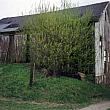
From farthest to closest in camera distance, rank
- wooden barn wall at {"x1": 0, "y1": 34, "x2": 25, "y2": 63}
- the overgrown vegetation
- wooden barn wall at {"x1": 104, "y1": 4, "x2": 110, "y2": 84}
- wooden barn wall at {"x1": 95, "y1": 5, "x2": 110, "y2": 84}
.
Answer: wooden barn wall at {"x1": 0, "y1": 34, "x2": 25, "y2": 63}
wooden barn wall at {"x1": 104, "y1": 4, "x2": 110, "y2": 84}
wooden barn wall at {"x1": 95, "y1": 5, "x2": 110, "y2": 84}
the overgrown vegetation

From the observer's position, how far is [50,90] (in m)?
20.8

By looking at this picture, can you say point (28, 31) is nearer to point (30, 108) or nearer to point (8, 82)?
point (8, 82)

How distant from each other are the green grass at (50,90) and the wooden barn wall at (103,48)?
3.14 m

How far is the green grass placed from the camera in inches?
779

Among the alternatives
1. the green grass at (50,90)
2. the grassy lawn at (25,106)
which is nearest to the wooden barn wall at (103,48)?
the green grass at (50,90)

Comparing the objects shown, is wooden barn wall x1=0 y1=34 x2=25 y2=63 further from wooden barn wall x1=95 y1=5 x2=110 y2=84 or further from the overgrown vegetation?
wooden barn wall x1=95 y1=5 x2=110 y2=84

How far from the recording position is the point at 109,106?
18.8 metres

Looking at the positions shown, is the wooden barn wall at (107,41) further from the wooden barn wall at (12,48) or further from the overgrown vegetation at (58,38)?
the wooden barn wall at (12,48)

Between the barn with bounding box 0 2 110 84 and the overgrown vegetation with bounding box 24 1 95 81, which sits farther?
the barn with bounding box 0 2 110 84

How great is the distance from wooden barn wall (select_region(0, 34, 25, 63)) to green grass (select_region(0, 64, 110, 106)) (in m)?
5.58

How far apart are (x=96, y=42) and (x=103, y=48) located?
1844mm

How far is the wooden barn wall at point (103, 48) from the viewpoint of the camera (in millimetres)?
27344

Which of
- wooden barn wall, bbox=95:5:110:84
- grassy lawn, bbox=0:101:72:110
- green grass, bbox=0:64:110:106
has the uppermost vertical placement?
wooden barn wall, bbox=95:5:110:84

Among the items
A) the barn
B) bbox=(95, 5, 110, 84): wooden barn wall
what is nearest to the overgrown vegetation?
bbox=(95, 5, 110, 84): wooden barn wall
